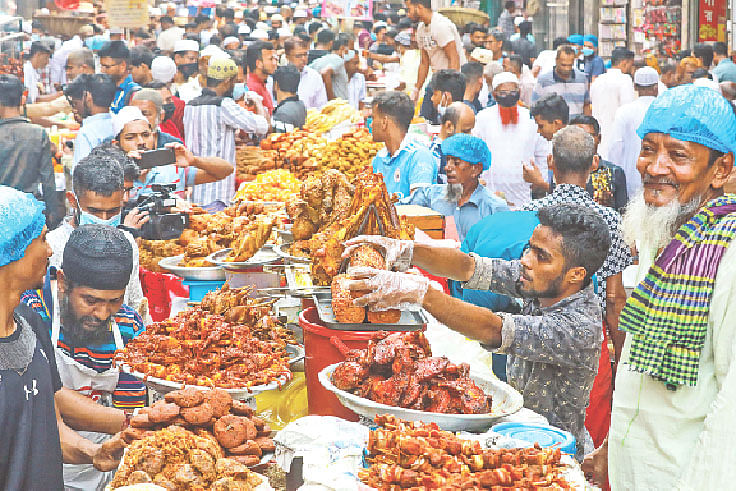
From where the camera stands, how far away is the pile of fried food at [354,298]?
276cm

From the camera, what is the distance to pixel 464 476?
2.09m

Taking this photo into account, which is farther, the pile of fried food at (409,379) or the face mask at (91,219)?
the face mask at (91,219)

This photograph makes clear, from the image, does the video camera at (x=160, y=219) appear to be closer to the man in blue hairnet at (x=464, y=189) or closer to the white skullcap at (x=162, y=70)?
the man in blue hairnet at (x=464, y=189)

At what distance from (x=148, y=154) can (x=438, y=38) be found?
5585 mm

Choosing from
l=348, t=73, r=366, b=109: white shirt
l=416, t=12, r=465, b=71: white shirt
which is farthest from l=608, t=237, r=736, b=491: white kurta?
l=348, t=73, r=366, b=109: white shirt

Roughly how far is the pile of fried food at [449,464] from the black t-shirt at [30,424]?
1038mm

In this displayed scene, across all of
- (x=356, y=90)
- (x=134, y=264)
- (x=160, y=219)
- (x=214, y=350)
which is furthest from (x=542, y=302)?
(x=356, y=90)

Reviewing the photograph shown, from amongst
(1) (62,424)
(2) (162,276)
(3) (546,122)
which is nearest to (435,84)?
(3) (546,122)

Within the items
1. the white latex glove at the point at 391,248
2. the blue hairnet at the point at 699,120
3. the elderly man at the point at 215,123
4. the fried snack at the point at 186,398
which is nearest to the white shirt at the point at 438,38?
the elderly man at the point at 215,123

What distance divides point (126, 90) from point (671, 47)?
11463mm

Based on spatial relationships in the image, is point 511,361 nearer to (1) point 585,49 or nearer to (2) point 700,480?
(2) point 700,480

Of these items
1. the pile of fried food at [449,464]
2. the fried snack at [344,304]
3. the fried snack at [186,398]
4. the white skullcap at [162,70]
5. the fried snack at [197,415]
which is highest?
the white skullcap at [162,70]

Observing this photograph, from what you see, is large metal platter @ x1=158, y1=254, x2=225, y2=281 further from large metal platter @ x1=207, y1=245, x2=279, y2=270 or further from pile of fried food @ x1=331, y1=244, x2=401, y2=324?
pile of fried food @ x1=331, y1=244, x2=401, y2=324

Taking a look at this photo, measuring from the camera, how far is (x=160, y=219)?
197 inches
